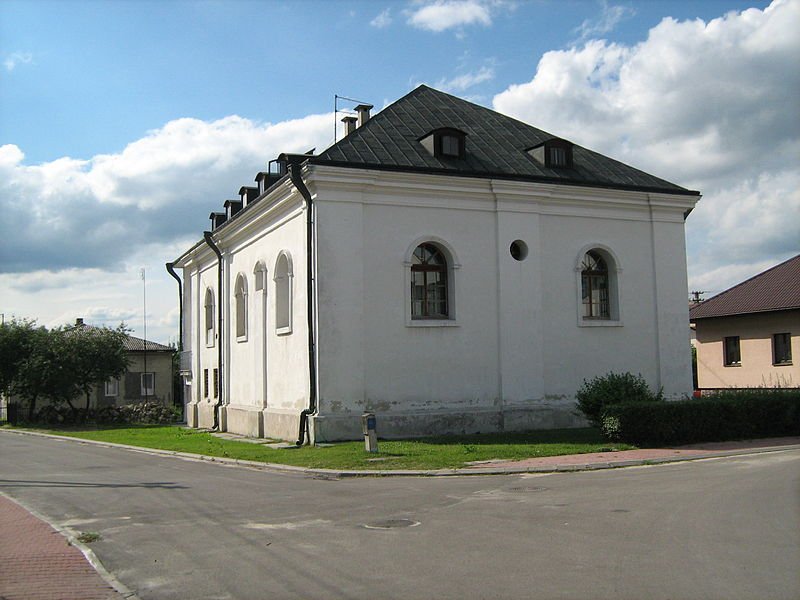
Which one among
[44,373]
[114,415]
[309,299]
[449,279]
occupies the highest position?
[449,279]

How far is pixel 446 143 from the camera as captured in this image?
2162 cm

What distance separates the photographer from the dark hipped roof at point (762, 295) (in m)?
32.2

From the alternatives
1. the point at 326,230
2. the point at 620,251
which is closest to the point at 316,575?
the point at 326,230

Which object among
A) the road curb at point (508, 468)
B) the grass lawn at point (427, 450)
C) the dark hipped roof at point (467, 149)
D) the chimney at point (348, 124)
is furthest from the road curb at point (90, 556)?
the chimney at point (348, 124)

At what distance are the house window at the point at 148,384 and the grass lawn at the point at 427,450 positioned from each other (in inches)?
948

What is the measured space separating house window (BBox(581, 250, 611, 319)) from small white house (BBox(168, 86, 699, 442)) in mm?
49

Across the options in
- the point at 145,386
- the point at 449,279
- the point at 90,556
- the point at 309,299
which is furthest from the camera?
the point at 145,386

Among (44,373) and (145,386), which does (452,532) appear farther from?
(145,386)

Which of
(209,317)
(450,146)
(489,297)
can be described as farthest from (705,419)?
(209,317)

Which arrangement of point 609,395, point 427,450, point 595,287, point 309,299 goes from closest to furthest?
point 427,450, point 609,395, point 309,299, point 595,287

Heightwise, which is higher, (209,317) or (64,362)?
(209,317)

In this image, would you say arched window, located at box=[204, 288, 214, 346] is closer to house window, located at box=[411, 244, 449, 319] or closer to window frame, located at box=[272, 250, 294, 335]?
window frame, located at box=[272, 250, 294, 335]

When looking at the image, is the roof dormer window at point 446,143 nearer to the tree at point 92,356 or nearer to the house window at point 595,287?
the house window at point 595,287

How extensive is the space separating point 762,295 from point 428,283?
1974 cm
